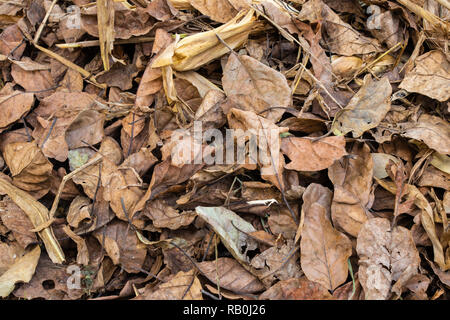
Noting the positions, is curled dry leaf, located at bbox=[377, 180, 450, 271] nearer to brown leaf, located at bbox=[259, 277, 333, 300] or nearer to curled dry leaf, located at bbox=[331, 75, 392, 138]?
curled dry leaf, located at bbox=[331, 75, 392, 138]

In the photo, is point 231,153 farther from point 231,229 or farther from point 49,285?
point 49,285

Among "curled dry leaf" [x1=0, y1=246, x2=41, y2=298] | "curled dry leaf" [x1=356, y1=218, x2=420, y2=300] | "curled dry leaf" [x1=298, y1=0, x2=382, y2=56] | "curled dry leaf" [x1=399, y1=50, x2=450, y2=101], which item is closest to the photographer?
"curled dry leaf" [x1=356, y1=218, x2=420, y2=300]

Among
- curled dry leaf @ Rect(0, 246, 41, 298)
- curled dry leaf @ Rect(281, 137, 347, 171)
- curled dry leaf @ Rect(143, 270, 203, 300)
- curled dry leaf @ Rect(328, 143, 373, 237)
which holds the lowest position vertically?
curled dry leaf @ Rect(0, 246, 41, 298)

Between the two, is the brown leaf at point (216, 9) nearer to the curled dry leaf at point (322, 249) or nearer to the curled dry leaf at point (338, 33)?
the curled dry leaf at point (338, 33)

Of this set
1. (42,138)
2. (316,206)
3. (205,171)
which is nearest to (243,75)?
(205,171)

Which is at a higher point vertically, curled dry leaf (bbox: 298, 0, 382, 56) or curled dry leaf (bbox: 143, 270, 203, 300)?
curled dry leaf (bbox: 298, 0, 382, 56)

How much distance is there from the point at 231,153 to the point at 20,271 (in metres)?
0.71

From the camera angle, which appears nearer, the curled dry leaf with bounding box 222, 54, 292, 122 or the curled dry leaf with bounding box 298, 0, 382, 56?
the curled dry leaf with bounding box 222, 54, 292, 122

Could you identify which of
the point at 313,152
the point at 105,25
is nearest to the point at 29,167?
the point at 105,25

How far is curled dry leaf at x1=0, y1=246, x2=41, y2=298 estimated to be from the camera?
1.20 metres

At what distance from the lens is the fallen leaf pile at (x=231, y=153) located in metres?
1.17

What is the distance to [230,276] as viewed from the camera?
1181mm

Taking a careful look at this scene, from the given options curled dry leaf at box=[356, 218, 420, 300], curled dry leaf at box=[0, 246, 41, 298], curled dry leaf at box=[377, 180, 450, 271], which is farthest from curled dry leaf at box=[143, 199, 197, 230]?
curled dry leaf at box=[377, 180, 450, 271]

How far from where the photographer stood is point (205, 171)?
3.99 ft
